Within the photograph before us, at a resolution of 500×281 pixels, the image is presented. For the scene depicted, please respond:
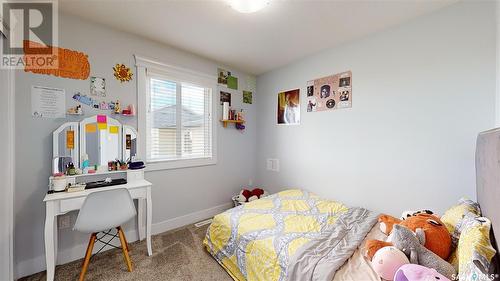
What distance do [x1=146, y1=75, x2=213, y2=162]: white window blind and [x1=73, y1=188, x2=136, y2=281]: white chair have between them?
30.0 inches

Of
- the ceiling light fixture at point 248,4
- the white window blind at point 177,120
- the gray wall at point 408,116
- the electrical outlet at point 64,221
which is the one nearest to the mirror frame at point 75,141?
the electrical outlet at point 64,221

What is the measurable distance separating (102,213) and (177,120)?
140 centimetres

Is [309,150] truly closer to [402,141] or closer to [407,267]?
[402,141]

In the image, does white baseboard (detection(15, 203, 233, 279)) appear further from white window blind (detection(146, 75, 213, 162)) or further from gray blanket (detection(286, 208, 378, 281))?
gray blanket (detection(286, 208, 378, 281))

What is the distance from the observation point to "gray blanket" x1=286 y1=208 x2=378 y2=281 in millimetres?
1239

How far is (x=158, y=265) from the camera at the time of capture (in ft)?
6.22

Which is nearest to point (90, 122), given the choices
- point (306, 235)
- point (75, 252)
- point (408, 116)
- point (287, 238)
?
point (75, 252)

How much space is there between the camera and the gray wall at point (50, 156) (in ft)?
5.79

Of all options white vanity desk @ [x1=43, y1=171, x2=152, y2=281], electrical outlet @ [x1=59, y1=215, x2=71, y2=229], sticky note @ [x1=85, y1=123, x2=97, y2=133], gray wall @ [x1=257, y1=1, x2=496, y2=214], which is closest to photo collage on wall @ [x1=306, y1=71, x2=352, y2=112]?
gray wall @ [x1=257, y1=1, x2=496, y2=214]

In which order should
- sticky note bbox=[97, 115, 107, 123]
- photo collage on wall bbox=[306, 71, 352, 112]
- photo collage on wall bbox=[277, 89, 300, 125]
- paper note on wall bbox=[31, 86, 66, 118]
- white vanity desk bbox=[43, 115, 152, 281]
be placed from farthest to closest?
photo collage on wall bbox=[277, 89, 300, 125], photo collage on wall bbox=[306, 71, 352, 112], sticky note bbox=[97, 115, 107, 123], paper note on wall bbox=[31, 86, 66, 118], white vanity desk bbox=[43, 115, 152, 281]

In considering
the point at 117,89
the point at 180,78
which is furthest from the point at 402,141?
the point at 117,89

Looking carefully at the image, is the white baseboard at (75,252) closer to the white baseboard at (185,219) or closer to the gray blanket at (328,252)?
the white baseboard at (185,219)

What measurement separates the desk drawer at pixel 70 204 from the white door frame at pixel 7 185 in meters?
0.42

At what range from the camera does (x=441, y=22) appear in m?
1.83
